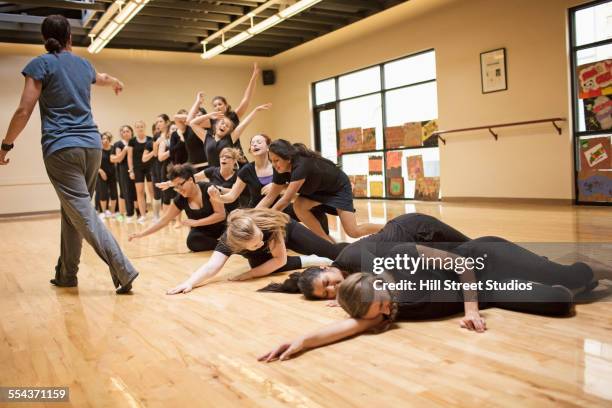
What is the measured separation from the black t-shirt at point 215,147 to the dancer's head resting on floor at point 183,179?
2.31ft

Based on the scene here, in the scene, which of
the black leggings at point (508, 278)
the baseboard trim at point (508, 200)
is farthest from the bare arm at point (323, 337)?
the baseboard trim at point (508, 200)

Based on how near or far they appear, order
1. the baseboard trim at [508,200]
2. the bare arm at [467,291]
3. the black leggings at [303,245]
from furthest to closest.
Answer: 1. the baseboard trim at [508,200]
2. the black leggings at [303,245]
3. the bare arm at [467,291]

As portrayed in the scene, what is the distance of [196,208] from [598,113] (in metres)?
5.31

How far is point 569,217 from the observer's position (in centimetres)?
566

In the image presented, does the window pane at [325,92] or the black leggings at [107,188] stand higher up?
the window pane at [325,92]

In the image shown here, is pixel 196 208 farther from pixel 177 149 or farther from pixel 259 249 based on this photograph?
pixel 177 149

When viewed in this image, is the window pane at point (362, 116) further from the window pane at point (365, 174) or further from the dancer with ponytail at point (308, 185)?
the dancer with ponytail at point (308, 185)

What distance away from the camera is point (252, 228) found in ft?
9.72

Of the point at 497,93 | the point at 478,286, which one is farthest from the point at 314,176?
the point at 497,93

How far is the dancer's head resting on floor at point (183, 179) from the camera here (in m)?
4.57

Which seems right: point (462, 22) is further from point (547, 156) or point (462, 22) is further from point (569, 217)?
point (569, 217)

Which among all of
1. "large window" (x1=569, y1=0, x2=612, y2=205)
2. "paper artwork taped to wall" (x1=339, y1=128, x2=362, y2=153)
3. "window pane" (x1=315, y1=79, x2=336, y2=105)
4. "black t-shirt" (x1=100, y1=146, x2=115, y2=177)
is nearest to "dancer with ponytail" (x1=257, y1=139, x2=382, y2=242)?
"large window" (x1=569, y1=0, x2=612, y2=205)

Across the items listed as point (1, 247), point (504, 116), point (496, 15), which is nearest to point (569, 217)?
point (504, 116)

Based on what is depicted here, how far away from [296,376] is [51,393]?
74 centimetres
